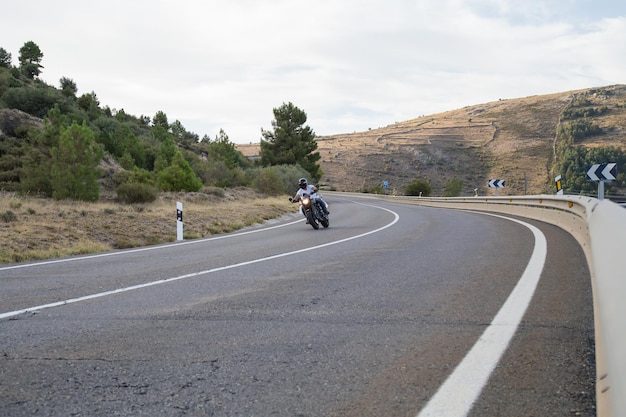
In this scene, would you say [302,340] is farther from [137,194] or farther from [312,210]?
[137,194]

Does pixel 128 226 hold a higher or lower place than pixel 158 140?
lower

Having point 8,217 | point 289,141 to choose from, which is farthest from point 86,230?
point 289,141

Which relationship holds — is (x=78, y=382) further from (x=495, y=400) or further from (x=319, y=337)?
(x=495, y=400)

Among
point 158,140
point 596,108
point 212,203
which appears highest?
point 596,108

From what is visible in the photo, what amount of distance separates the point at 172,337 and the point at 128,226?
546 inches

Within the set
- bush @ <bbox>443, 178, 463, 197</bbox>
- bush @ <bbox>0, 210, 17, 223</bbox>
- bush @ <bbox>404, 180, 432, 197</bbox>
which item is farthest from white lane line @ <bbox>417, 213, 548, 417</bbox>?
bush @ <bbox>404, 180, 432, 197</bbox>

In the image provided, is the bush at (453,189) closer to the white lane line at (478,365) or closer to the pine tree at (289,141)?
the pine tree at (289,141)

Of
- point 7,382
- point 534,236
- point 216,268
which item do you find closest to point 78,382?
point 7,382

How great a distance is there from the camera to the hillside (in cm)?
8538

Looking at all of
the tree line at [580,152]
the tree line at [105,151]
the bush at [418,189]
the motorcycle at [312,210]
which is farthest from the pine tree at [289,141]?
the motorcycle at [312,210]

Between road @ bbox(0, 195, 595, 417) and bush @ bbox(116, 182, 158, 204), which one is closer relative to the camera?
road @ bbox(0, 195, 595, 417)

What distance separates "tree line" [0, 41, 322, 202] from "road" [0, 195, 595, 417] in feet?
77.9

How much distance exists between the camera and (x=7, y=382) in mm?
3586

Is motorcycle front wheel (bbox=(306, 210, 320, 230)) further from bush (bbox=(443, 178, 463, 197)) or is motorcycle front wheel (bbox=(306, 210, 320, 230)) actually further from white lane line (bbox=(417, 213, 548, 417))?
bush (bbox=(443, 178, 463, 197))
